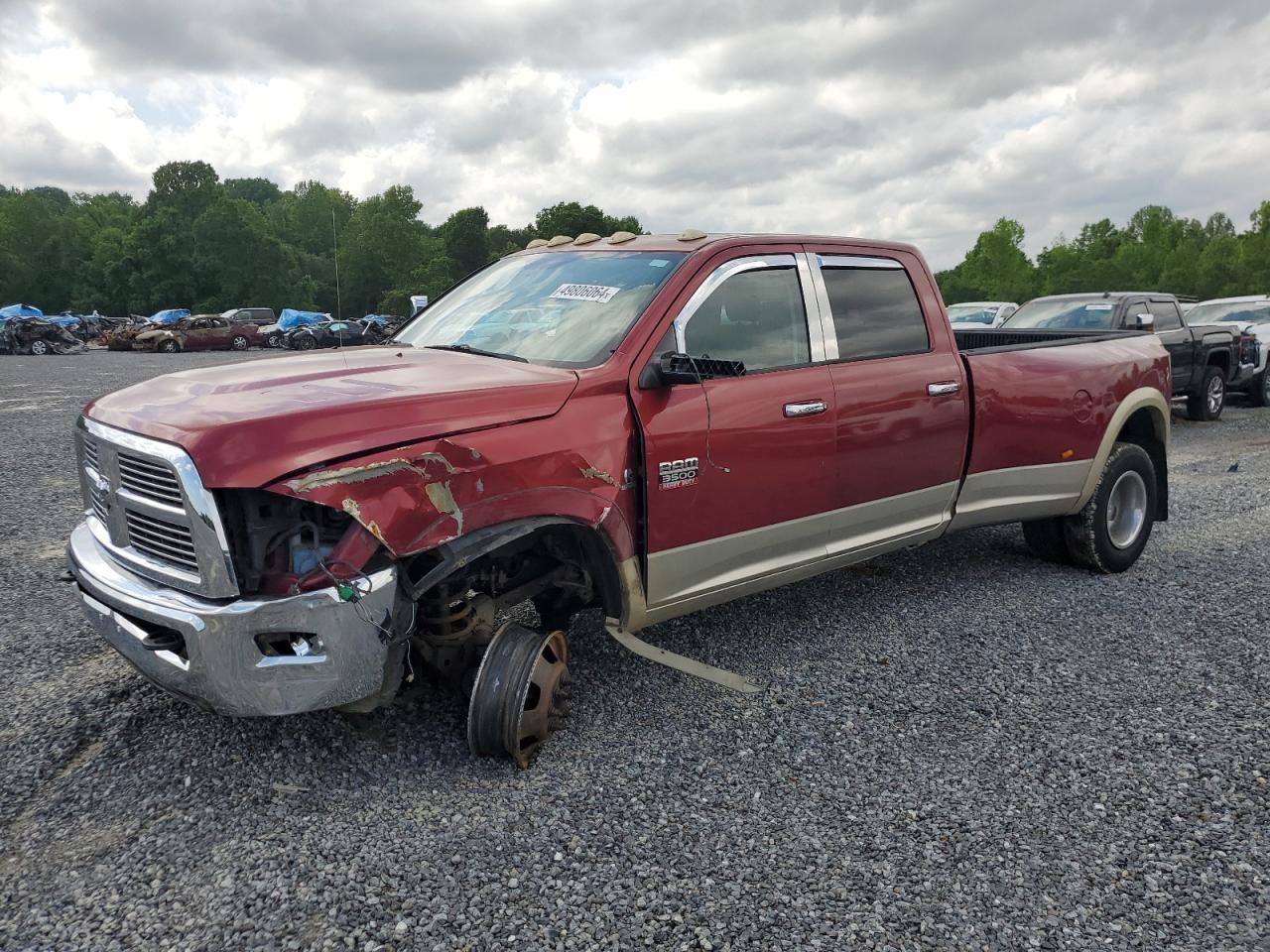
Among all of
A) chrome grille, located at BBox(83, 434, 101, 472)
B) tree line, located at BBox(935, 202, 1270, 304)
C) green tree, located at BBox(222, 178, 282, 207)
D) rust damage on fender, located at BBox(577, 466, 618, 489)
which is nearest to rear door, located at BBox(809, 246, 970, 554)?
rust damage on fender, located at BBox(577, 466, 618, 489)

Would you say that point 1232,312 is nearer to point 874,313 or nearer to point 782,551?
point 874,313

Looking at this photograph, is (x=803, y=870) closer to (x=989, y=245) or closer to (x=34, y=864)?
(x=34, y=864)

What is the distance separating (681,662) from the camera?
3.57 meters

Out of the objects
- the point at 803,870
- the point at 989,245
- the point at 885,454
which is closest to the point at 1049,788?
the point at 803,870

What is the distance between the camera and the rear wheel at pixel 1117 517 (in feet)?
17.6

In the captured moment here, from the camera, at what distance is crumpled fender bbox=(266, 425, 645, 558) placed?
2.64 m

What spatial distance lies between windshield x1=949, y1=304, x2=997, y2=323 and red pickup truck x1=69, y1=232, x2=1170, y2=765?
15.0 meters

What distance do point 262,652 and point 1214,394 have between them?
45.9 ft

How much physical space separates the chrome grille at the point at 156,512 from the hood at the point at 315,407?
5 centimetres

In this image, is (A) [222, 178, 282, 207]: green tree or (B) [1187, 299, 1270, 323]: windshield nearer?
(B) [1187, 299, 1270, 323]: windshield

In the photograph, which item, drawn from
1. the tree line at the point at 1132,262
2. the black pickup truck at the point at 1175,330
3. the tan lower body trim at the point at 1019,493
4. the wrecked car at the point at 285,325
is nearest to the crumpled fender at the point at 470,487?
the tan lower body trim at the point at 1019,493

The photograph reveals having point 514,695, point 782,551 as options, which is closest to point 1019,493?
point 782,551

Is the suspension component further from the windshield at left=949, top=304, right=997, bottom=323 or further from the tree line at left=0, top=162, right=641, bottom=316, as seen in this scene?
the tree line at left=0, top=162, right=641, bottom=316

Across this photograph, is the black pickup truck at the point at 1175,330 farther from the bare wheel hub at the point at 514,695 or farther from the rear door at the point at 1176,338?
the bare wheel hub at the point at 514,695
